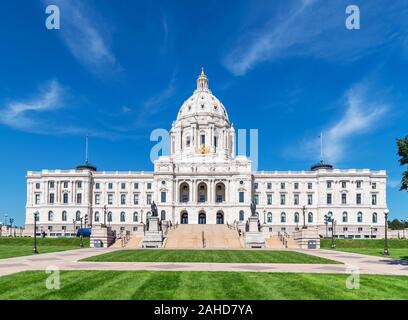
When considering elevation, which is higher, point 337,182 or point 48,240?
point 337,182

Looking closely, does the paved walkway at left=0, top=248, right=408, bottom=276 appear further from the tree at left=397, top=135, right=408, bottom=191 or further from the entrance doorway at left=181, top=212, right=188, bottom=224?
the entrance doorway at left=181, top=212, right=188, bottom=224

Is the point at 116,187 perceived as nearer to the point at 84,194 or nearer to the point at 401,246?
the point at 84,194

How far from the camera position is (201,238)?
66688 mm

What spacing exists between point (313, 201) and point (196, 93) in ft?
177

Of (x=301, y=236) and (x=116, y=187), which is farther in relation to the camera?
(x=116, y=187)

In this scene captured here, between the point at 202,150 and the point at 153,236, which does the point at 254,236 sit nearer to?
the point at 153,236

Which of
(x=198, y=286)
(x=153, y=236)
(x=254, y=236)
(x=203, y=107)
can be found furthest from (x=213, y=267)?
(x=203, y=107)

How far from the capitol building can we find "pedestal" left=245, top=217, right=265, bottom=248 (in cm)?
4690

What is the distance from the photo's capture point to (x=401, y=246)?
61844 mm

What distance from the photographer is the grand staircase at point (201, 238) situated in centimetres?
5925

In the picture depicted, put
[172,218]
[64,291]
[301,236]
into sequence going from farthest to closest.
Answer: [172,218] < [301,236] < [64,291]

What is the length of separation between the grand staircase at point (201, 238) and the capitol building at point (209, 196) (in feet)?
98.0

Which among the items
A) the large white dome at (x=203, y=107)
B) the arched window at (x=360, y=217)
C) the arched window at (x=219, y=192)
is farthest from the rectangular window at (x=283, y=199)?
the large white dome at (x=203, y=107)
